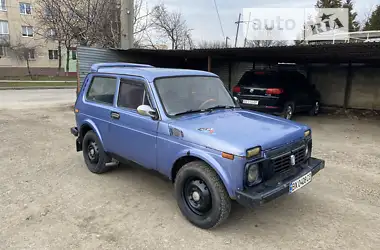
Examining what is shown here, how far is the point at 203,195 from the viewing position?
326 cm

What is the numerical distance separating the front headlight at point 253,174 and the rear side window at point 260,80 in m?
6.78

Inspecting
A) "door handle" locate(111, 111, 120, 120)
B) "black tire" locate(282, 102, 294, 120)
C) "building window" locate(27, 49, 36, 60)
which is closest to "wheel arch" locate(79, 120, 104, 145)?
"door handle" locate(111, 111, 120, 120)

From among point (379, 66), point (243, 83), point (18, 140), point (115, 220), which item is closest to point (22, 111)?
point (18, 140)

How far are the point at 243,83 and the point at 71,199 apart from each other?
7.22m

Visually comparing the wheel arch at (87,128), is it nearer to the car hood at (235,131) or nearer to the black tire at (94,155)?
the black tire at (94,155)

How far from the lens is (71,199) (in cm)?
405

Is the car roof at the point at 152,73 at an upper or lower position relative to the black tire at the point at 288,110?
upper

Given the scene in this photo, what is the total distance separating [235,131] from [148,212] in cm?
154

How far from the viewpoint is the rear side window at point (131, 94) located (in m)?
3.99

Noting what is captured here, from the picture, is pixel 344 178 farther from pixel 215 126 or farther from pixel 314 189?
pixel 215 126

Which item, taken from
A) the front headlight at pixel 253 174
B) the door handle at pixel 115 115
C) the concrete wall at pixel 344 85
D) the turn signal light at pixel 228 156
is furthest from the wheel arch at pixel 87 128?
the concrete wall at pixel 344 85

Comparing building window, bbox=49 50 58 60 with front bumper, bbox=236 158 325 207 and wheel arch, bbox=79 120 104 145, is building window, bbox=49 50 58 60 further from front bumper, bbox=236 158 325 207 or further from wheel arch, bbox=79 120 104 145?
front bumper, bbox=236 158 325 207

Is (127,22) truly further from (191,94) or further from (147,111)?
(147,111)

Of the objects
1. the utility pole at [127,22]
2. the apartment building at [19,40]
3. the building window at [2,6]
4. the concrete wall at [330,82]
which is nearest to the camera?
the utility pole at [127,22]
